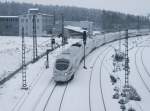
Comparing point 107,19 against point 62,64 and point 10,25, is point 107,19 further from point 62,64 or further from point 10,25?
point 62,64

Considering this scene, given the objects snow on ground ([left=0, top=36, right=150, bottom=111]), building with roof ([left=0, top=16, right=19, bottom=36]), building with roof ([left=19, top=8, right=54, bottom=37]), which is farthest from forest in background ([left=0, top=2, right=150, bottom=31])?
snow on ground ([left=0, top=36, right=150, bottom=111])

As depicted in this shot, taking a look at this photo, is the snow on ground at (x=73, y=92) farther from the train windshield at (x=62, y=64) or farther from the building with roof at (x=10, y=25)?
the building with roof at (x=10, y=25)

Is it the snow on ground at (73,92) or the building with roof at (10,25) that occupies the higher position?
the building with roof at (10,25)

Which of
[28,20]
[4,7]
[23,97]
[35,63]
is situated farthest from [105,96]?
[4,7]

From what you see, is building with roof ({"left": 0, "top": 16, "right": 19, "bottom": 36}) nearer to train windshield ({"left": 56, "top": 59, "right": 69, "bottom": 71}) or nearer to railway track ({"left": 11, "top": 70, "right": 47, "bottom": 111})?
railway track ({"left": 11, "top": 70, "right": 47, "bottom": 111})

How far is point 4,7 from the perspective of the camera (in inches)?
5610

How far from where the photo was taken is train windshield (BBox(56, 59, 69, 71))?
26133 mm

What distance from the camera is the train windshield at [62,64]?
26133 millimetres

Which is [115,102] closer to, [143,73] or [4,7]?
[143,73]

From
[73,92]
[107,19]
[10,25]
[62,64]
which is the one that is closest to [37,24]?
[10,25]

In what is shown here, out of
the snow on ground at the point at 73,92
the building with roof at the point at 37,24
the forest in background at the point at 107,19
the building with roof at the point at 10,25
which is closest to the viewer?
the snow on ground at the point at 73,92

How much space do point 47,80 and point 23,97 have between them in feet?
18.9

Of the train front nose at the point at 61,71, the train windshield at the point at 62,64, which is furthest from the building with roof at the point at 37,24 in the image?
the train front nose at the point at 61,71

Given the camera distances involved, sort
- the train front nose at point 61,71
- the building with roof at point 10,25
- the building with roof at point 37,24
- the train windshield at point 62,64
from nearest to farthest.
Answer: the train front nose at point 61,71 → the train windshield at point 62,64 → the building with roof at point 37,24 → the building with roof at point 10,25
